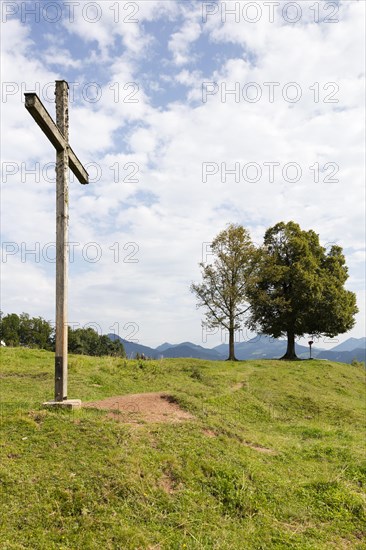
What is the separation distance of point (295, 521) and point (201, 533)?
1.74 meters

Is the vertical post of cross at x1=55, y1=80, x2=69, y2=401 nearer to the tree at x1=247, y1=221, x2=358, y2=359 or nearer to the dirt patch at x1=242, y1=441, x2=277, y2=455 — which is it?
the dirt patch at x1=242, y1=441, x2=277, y2=455

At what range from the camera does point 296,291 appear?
123 ft

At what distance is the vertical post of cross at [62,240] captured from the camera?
31.2 ft

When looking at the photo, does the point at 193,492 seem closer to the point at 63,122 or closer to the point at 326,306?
the point at 63,122

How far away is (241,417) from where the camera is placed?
14.1m

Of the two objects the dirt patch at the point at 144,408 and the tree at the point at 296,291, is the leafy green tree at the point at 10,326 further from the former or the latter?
the dirt patch at the point at 144,408

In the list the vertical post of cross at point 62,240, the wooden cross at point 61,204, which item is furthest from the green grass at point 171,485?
the wooden cross at point 61,204

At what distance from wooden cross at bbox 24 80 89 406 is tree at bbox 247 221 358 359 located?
1105 inches

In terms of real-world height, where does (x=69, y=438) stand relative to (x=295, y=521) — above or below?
above

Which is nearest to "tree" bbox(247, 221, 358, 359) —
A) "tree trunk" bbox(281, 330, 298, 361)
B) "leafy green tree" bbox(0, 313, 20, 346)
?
"tree trunk" bbox(281, 330, 298, 361)

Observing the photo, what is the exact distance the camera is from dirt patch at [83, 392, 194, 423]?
9.45 metres

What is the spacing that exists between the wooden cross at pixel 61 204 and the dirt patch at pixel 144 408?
114 centimetres

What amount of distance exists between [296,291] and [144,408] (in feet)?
96.5

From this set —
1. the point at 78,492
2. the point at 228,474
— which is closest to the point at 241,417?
the point at 228,474
